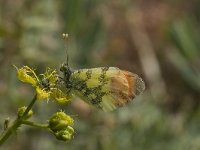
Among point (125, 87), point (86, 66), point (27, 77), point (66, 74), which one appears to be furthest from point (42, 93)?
point (86, 66)

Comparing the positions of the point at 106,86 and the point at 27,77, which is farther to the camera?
the point at 106,86

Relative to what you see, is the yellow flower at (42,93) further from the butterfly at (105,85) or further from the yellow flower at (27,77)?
the butterfly at (105,85)

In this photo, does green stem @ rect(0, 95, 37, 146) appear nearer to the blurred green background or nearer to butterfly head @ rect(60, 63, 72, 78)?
butterfly head @ rect(60, 63, 72, 78)

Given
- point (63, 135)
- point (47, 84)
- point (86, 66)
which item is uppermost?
point (47, 84)

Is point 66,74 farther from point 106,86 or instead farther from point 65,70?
point 106,86

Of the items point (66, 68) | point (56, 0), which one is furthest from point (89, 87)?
point (56, 0)

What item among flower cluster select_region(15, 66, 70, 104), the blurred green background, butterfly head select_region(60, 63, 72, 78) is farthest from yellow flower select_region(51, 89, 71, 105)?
the blurred green background

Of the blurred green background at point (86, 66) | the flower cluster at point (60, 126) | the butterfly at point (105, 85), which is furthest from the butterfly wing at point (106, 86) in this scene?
the blurred green background at point (86, 66)
